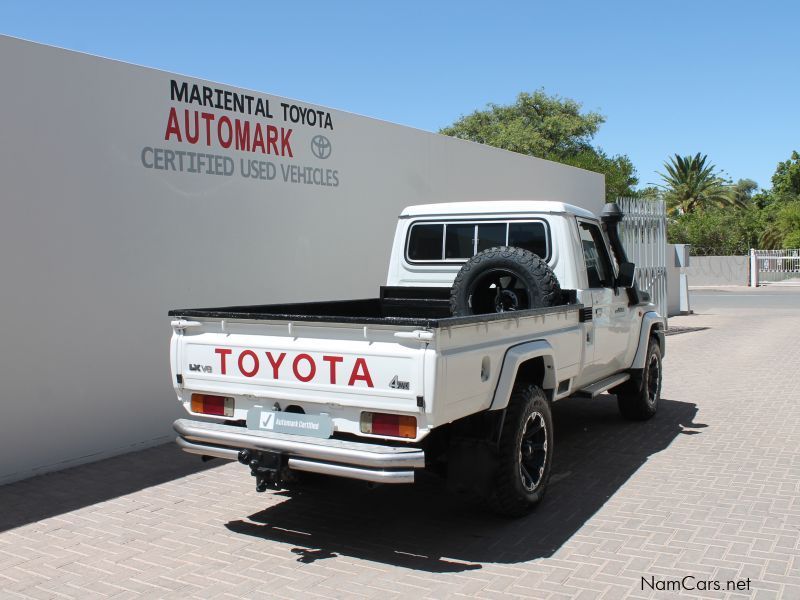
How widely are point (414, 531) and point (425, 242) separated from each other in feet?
9.40

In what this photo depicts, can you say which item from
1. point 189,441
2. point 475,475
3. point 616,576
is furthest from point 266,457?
point 616,576

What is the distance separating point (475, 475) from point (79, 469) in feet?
11.7

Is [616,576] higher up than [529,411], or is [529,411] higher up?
[529,411]

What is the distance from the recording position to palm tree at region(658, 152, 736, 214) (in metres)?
55.2

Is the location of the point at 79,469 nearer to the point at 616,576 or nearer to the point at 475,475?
the point at 475,475

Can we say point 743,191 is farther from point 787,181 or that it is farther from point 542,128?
point 542,128

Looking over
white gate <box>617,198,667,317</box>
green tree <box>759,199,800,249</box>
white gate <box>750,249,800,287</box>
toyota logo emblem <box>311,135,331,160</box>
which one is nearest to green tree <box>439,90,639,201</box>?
white gate <box>750,249,800,287</box>

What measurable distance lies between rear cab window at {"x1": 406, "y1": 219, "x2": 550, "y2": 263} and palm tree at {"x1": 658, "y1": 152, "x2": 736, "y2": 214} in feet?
172

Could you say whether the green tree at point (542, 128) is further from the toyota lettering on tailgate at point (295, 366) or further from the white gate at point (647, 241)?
the toyota lettering on tailgate at point (295, 366)

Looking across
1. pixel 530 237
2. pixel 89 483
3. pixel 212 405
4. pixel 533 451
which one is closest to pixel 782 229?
pixel 530 237

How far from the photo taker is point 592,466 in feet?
21.3

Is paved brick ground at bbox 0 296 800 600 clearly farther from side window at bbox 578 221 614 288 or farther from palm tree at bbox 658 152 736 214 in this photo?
palm tree at bbox 658 152 736 214

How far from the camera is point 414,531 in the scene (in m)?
5.04

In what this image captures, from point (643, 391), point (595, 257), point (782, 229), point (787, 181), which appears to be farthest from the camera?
point (787, 181)
